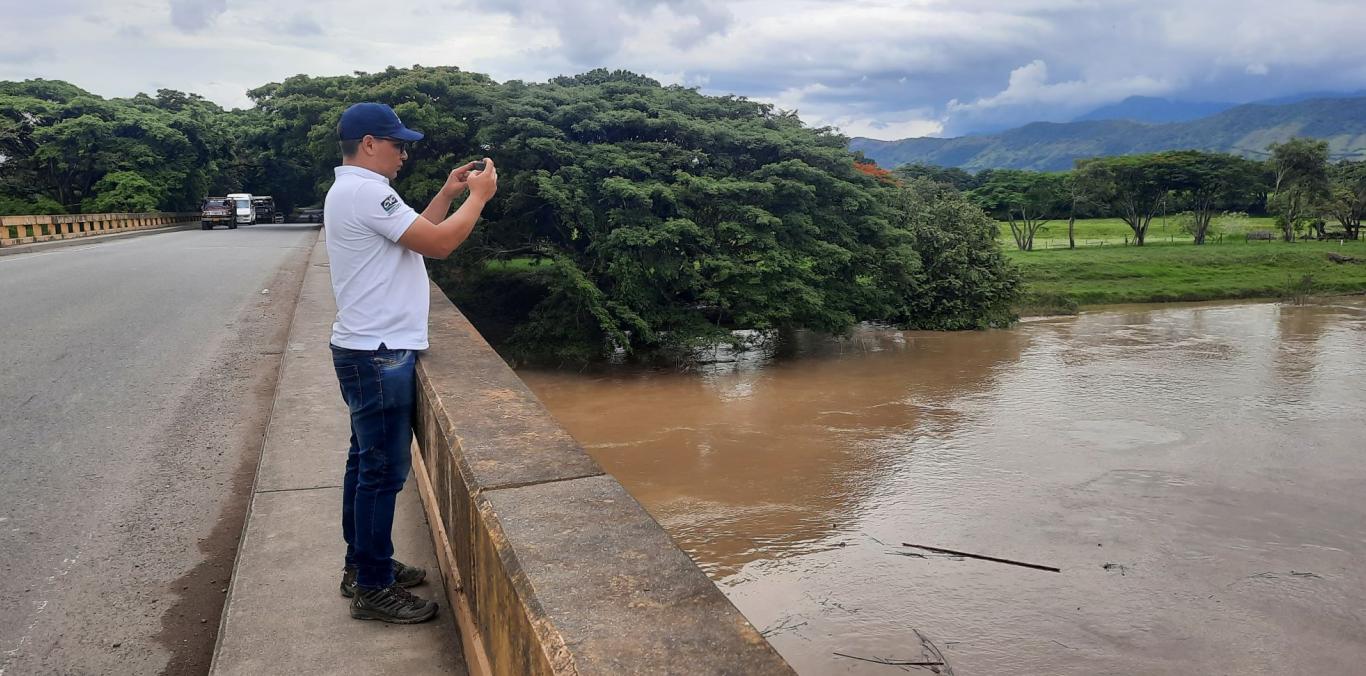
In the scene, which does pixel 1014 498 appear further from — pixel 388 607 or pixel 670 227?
pixel 388 607

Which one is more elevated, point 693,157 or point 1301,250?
point 693,157

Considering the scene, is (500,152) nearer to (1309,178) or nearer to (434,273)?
(434,273)

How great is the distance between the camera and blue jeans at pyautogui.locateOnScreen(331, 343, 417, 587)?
2.90 metres

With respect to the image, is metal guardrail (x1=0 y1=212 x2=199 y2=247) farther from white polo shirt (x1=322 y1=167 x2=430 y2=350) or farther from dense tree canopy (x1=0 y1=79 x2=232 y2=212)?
white polo shirt (x1=322 y1=167 x2=430 y2=350)

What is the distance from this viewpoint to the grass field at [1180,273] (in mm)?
30078

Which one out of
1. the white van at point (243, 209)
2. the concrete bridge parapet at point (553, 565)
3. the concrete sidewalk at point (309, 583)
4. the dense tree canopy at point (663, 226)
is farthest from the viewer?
the white van at point (243, 209)

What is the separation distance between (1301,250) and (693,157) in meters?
31.9

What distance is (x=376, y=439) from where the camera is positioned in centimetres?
291

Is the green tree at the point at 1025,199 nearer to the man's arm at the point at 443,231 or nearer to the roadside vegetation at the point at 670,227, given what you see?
the roadside vegetation at the point at 670,227

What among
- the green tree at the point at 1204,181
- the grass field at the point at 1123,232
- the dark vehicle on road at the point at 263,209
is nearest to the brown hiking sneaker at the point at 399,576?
the grass field at the point at 1123,232

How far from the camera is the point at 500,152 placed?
649 inches

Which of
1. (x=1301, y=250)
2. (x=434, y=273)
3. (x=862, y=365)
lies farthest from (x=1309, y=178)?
(x=434, y=273)

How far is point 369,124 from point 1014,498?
865 cm

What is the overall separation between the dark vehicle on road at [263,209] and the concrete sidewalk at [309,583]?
40.9m
